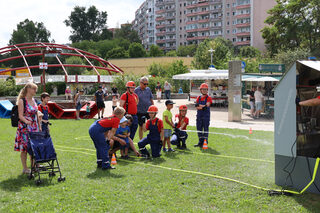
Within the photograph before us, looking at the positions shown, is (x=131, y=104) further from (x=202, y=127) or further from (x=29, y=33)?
(x=29, y=33)

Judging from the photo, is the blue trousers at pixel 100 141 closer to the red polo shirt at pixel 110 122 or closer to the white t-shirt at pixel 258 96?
the red polo shirt at pixel 110 122

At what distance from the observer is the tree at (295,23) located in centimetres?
4959

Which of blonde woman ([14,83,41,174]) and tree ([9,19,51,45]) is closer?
blonde woman ([14,83,41,174])

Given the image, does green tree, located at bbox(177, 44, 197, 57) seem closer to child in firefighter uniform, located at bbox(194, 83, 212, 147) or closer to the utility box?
child in firefighter uniform, located at bbox(194, 83, 212, 147)

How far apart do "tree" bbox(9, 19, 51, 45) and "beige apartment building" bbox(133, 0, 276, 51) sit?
37.9m

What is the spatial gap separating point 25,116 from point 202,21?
98743mm

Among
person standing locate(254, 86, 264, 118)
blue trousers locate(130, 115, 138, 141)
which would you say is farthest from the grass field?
person standing locate(254, 86, 264, 118)

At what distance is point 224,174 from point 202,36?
98.5m

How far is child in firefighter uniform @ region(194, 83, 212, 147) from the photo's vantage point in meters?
8.93

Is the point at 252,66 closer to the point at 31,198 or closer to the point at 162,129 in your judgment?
the point at 162,129

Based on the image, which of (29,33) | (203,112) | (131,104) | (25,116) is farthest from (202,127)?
(29,33)

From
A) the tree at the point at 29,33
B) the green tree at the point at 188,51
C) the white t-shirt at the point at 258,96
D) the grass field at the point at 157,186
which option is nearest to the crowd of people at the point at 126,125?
the grass field at the point at 157,186

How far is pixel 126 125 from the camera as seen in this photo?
303 inches

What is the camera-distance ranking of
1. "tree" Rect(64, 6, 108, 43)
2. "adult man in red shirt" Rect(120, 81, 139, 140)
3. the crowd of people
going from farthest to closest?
1. "tree" Rect(64, 6, 108, 43)
2. "adult man in red shirt" Rect(120, 81, 139, 140)
3. the crowd of people
